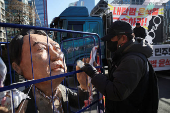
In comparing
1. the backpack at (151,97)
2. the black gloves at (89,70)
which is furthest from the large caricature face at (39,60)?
the backpack at (151,97)

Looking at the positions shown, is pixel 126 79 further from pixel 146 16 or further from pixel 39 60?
pixel 146 16

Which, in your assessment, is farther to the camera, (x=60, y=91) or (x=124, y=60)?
(x=60, y=91)

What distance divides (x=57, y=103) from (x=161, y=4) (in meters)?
8.27

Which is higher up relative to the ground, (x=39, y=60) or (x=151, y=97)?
(x=39, y=60)

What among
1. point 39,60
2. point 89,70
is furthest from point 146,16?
point 39,60

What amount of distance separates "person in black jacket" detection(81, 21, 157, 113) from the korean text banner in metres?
5.06

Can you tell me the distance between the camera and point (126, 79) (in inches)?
43.4

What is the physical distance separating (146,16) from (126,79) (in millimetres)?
6655

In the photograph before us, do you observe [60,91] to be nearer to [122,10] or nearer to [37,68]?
[37,68]

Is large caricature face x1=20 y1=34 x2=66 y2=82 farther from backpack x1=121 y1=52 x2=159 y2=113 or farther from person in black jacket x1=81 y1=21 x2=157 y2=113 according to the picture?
backpack x1=121 y1=52 x2=159 y2=113

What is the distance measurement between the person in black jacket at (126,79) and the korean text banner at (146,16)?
5060mm

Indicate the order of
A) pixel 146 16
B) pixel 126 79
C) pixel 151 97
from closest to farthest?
pixel 126 79 < pixel 151 97 < pixel 146 16

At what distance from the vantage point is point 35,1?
12133 mm

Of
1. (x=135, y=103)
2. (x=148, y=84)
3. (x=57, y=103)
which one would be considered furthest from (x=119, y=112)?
(x=57, y=103)
